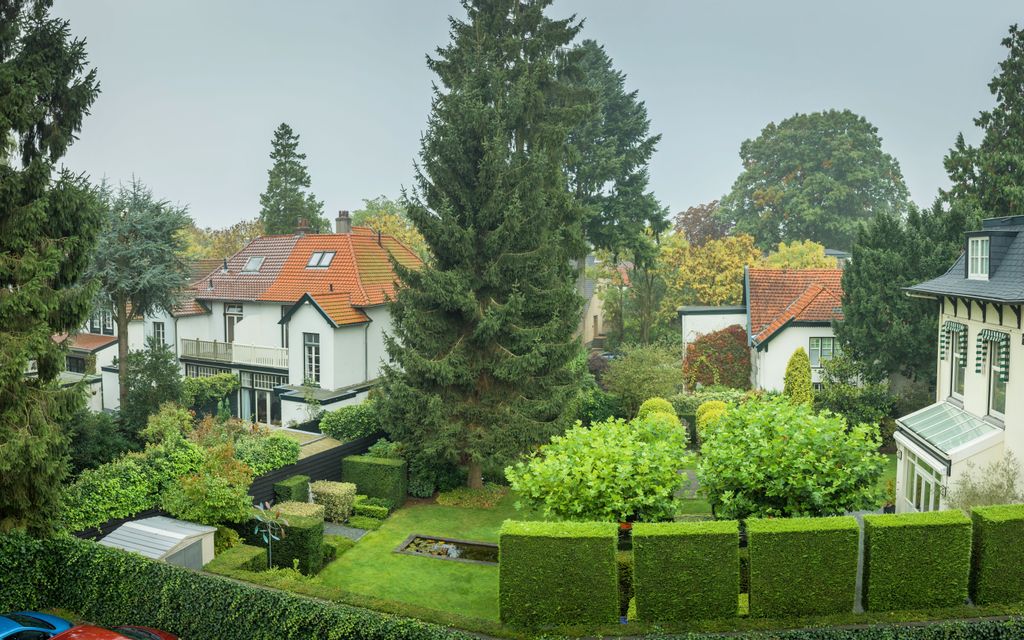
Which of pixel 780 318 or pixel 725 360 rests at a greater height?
pixel 780 318

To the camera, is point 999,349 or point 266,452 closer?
point 999,349

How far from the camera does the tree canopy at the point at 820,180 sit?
6750 cm

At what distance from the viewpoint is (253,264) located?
42.0m

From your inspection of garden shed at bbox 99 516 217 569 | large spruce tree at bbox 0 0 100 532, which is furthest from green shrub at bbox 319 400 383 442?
large spruce tree at bbox 0 0 100 532

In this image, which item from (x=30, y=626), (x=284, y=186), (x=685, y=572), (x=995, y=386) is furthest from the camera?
(x=284, y=186)

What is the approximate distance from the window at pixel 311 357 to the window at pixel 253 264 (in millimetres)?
8104

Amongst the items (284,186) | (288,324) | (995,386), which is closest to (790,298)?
(995,386)

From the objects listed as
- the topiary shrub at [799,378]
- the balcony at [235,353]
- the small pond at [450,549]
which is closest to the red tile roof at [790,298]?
the topiary shrub at [799,378]

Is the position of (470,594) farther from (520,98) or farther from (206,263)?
(206,263)

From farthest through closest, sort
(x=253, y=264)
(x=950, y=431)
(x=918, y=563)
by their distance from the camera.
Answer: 1. (x=253, y=264)
2. (x=950, y=431)
3. (x=918, y=563)

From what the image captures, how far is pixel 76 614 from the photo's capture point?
15.5 metres

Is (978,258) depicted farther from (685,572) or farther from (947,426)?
(685,572)

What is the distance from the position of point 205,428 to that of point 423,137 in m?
11.8

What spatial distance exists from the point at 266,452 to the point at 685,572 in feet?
45.5
